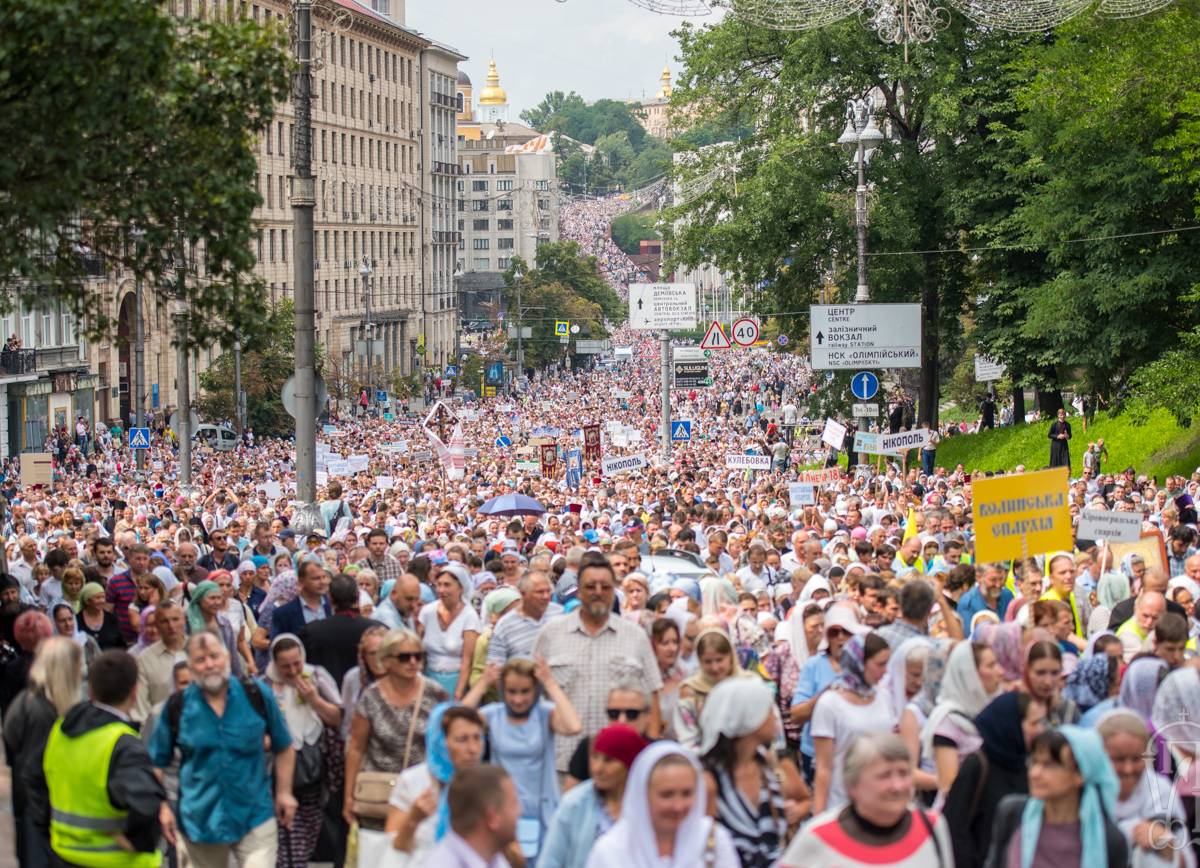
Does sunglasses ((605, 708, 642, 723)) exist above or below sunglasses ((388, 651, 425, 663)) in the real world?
below

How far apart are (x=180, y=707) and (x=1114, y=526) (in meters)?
10.4

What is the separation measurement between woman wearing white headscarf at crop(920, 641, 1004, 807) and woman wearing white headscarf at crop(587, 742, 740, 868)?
2.36 metres

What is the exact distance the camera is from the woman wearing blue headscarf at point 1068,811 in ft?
21.9

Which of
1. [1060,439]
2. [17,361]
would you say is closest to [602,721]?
[1060,439]

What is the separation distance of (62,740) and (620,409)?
280 feet

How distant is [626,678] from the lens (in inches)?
356

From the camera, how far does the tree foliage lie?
11961mm

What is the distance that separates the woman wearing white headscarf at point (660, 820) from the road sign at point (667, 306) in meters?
49.9

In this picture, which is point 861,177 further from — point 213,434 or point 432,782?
point 213,434

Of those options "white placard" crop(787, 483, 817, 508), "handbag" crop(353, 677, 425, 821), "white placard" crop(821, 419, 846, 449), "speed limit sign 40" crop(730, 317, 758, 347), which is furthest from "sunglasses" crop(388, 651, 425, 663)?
"speed limit sign 40" crop(730, 317, 758, 347)

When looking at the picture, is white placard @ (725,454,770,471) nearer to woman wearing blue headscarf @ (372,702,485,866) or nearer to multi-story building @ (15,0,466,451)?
woman wearing blue headscarf @ (372,702,485,866)

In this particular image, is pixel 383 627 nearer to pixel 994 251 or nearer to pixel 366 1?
pixel 994 251

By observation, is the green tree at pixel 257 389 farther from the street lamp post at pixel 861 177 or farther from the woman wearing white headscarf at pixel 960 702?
the woman wearing white headscarf at pixel 960 702

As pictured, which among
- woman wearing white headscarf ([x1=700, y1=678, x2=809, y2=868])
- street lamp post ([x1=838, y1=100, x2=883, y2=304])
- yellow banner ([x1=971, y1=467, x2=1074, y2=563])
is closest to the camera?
woman wearing white headscarf ([x1=700, y1=678, x2=809, y2=868])
